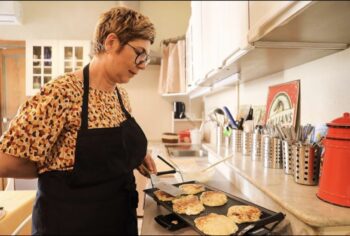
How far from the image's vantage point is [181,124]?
10.2 feet

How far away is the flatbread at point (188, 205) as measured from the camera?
2.48ft

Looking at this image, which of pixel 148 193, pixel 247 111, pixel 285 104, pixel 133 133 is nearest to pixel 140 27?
pixel 133 133

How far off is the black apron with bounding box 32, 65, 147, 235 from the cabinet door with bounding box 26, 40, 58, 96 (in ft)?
2.78

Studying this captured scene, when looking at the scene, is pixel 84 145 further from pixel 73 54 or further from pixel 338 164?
pixel 73 54

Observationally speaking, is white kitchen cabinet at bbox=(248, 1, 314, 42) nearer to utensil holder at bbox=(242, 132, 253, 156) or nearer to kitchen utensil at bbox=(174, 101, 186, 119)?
utensil holder at bbox=(242, 132, 253, 156)

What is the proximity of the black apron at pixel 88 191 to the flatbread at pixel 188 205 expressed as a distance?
7.7 inches

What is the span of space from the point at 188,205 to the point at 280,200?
0.91 ft

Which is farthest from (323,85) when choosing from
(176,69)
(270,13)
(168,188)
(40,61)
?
(176,69)

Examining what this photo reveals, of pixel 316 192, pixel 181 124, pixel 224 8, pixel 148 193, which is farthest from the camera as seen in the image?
pixel 181 124

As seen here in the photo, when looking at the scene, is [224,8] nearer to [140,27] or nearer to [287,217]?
[140,27]

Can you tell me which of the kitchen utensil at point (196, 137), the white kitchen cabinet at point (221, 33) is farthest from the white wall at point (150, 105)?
the white kitchen cabinet at point (221, 33)

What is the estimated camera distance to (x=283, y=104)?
1231mm

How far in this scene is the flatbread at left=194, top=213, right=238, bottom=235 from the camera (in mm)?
638

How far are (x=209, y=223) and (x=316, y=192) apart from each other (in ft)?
1.22
